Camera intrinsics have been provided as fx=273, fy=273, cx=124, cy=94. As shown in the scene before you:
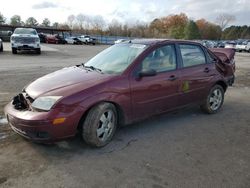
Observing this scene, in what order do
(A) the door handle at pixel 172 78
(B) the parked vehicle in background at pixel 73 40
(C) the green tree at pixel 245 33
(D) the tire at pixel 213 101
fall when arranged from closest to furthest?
(A) the door handle at pixel 172 78 → (D) the tire at pixel 213 101 → (B) the parked vehicle in background at pixel 73 40 → (C) the green tree at pixel 245 33

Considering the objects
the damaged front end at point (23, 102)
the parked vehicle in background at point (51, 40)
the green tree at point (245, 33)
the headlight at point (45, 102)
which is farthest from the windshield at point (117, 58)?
the green tree at point (245, 33)

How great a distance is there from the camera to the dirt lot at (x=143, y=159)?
3193mm

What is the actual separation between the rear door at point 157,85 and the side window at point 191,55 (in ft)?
0.92

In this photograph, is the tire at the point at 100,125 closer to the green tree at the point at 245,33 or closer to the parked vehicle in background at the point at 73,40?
→ the parked vehicle in background at the point at 73,40

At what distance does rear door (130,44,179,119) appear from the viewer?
4355 mm

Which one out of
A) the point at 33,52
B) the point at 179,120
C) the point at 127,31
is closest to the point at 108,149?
the point at 179,120

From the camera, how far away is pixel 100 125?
157 inches

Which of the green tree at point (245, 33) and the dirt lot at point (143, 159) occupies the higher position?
the green tree at point (245, 33)

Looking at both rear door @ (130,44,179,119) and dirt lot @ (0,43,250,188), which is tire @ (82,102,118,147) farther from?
rear door @ (130,44,179,119)

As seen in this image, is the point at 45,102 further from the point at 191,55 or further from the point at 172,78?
the point at 191,55

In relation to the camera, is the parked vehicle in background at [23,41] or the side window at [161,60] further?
the parked vehicle in background at [23,41]

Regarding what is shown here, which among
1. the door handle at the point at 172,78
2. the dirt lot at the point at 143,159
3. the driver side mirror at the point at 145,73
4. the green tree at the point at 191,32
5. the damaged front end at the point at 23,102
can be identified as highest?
the green tree at the point at 191,32

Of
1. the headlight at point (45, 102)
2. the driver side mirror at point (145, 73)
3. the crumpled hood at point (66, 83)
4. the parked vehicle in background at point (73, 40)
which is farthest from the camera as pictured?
the parked vehicle in background at point (73, 40)

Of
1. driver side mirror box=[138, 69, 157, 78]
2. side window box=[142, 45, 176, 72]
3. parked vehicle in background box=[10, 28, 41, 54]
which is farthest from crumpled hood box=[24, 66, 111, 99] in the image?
parked vehicle in background box=[10, 28, 41, 54]
